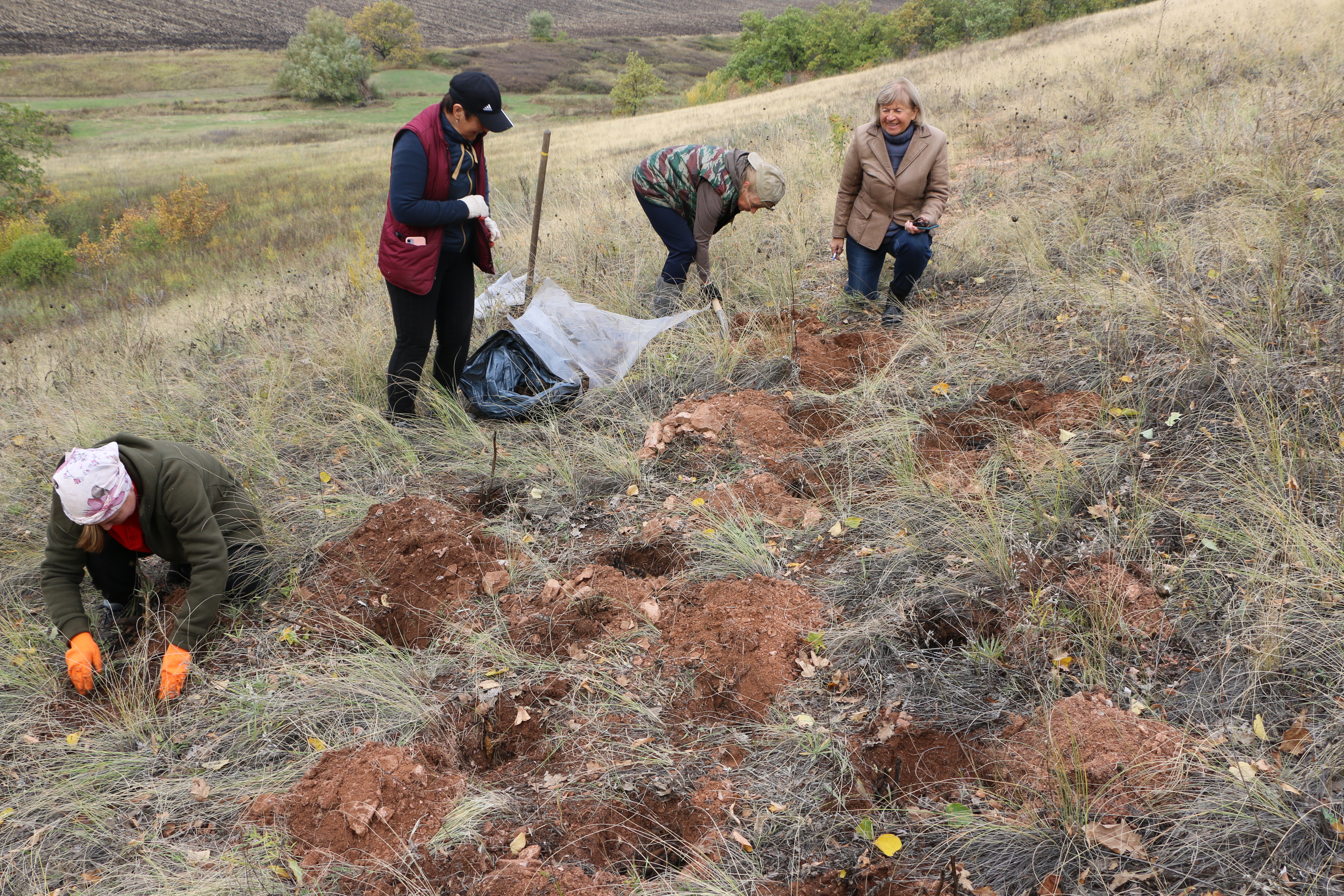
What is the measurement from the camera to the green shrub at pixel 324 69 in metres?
48.8

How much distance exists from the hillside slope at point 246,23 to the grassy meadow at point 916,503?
151 feet

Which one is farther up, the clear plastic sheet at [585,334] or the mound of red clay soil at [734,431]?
the clear plastic sheet at [585,334]

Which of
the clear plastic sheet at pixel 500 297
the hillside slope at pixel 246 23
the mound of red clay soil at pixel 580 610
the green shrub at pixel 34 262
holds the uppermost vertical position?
the hillside slope at pixel 246 23

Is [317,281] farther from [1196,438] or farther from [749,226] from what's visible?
[1196,438]

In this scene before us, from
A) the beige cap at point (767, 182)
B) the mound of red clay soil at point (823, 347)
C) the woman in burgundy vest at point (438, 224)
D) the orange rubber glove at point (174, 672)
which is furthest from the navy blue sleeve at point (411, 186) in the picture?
the orange rubber glove at point (174, 672)

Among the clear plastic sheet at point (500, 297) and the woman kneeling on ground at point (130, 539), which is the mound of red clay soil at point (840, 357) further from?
the woman kneeling on ground at point (130, 539)

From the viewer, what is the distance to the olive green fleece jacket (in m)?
2.73

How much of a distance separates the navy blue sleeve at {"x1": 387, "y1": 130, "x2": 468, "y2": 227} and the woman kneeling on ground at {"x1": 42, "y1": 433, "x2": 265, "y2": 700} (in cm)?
139

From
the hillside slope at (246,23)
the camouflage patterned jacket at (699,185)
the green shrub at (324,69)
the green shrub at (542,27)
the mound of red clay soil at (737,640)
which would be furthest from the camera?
the green shrub at (542,27)

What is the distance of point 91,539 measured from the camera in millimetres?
2693

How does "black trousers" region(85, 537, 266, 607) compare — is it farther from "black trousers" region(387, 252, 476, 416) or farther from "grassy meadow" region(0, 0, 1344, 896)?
"black trousers" region(387, 252, 476, 416)

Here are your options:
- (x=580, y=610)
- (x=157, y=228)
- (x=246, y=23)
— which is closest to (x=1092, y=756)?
(x=580, y=610)

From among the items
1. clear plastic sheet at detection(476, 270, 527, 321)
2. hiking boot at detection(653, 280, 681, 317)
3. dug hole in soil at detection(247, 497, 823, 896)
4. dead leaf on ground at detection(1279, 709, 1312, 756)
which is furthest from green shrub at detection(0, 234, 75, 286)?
dead leaf on ground at detection(1279, 709, 1312, 756)

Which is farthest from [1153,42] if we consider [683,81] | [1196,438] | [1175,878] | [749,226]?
[683,81]
